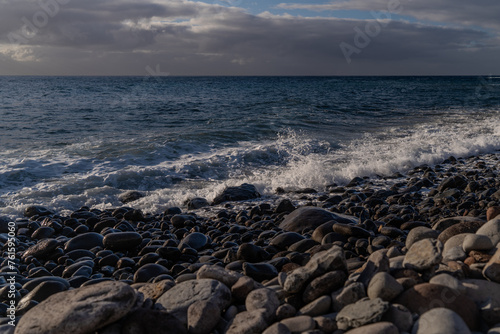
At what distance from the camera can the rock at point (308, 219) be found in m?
6.32

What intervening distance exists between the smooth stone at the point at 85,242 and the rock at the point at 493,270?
4.63m

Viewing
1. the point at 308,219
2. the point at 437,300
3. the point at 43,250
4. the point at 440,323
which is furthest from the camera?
the point at 308,219

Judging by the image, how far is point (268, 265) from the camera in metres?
4.41

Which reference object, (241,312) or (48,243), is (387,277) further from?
(48,243)

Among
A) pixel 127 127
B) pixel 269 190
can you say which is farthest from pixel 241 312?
pixel 127 127

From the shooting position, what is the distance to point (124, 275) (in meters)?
4.91

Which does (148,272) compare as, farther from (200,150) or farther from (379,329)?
(200,150)

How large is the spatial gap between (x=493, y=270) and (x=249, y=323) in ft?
5.69

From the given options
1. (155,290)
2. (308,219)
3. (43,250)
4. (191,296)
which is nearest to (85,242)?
(43,250)

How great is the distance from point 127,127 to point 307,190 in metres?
10.7

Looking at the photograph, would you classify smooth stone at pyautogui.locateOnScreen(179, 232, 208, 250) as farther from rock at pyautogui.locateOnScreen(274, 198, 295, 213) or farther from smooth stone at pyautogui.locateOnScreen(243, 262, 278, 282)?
rock at pyautogui.locateOnScreen(274, 198, 295, 213)

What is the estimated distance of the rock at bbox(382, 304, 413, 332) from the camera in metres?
2.56

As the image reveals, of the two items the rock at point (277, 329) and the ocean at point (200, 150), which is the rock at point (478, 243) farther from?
the ocean at point (200, 150)

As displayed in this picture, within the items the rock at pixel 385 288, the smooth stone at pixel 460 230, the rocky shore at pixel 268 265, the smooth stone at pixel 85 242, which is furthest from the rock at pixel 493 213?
the smooth stone at pixel 85 242
